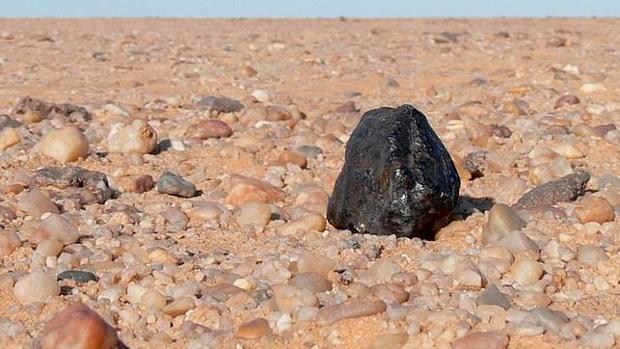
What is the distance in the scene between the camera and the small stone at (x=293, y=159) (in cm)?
500

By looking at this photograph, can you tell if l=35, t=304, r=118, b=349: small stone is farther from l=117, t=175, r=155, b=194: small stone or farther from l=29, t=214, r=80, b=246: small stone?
l=117, t=175, r=155, b=194: small stone

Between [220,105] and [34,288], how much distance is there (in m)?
3.50

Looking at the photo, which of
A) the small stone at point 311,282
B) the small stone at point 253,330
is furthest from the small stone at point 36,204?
the small stone at point 253,330

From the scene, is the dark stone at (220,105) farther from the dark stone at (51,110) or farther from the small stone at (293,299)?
the small stone at (293,299)

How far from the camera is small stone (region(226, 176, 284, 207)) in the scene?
429 centimetres

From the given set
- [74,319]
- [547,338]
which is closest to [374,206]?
[547,338]

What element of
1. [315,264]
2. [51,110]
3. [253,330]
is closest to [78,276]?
[253,330]

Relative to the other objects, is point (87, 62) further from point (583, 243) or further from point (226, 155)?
point (583, 243)

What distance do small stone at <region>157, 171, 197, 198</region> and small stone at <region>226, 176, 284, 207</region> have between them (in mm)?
218

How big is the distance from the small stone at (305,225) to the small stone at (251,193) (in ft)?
1.43

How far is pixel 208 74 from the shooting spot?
8.77 metres

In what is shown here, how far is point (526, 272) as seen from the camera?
3316mm

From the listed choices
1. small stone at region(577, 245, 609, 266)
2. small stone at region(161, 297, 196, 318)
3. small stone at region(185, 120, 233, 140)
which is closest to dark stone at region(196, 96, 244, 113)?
small stone at region(185, 120, 233, 140)

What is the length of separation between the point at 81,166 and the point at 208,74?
4.05m
